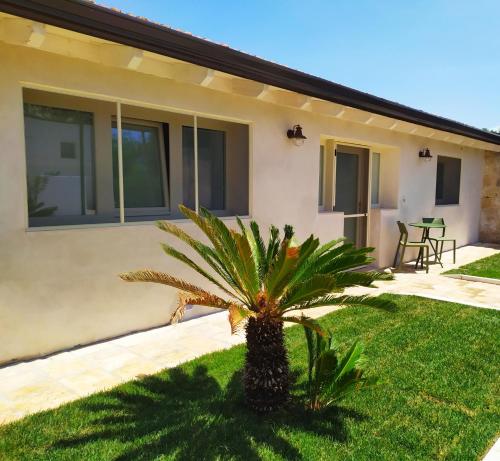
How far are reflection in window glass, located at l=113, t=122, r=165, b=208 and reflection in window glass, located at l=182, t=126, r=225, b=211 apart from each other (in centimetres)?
55

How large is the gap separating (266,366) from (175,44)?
12.8ft

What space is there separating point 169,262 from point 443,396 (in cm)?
403

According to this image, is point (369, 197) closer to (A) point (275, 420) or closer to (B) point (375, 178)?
A: (B) point (375, 178)

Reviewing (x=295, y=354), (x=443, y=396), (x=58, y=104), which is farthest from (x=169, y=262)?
(x=443, y=396)

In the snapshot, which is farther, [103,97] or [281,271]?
[103,97]

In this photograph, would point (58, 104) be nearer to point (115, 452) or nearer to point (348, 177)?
point (115, 452)

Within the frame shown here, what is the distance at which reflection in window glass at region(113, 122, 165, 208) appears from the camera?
21.3 ft

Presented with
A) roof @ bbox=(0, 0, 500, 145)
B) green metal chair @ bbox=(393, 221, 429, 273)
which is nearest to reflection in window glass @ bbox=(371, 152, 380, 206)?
green metal chair @ bbox=(393, 221, 429, 273)

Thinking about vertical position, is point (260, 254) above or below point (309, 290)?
above

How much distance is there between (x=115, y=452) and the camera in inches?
120

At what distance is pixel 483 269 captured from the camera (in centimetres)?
1024

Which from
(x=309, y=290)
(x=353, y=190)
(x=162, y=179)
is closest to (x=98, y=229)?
(x=162, y=179)

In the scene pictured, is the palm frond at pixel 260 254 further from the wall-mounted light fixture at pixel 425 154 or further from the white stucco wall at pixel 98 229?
the wall-mounted light fixture at pixel 425 154

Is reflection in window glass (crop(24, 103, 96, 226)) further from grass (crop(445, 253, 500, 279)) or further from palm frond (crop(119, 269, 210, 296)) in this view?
grass (crop(445, 253, 500, 279))
